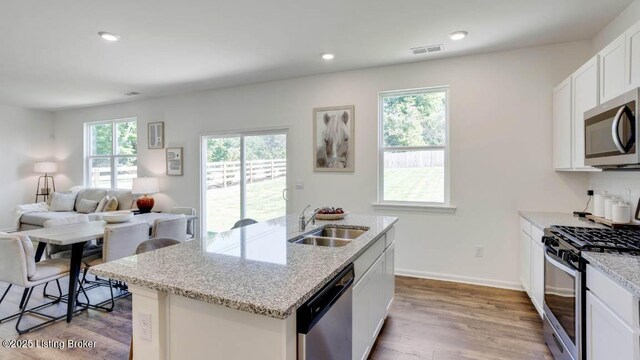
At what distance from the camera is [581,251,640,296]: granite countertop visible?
1.32 m

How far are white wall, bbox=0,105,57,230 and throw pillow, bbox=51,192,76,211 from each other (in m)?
1.29

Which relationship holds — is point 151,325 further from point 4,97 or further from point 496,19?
point 4,97

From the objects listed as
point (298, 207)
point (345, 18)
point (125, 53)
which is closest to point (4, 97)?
point (125, 53)

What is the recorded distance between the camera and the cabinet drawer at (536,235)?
2.64 meters

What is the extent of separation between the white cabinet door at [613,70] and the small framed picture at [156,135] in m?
5.96

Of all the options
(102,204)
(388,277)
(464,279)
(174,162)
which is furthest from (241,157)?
(464,279)

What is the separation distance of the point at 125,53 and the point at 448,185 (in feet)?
13.3

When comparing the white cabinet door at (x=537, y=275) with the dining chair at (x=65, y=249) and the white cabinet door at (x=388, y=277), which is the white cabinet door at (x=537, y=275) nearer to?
the white cabinet door at (x=388, y=277)

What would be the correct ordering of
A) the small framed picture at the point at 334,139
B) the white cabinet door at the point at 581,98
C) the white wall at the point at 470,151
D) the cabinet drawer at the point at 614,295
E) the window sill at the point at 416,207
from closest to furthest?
the cabinet drawer at the point at 614,295
the white cabinet door at the point at 581,98
the white wall at the point at 470,151
the window sill at the point at 416,207
the small framed picture at the point at 334,139

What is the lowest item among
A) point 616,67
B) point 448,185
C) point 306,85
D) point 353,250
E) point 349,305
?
point 349,305

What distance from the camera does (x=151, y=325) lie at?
4.48 ft

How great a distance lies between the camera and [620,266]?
4.90 ft

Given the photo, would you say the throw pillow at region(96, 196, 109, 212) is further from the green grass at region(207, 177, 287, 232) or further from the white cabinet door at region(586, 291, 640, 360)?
the white cabinet door at region(586, 291, 640, 360)

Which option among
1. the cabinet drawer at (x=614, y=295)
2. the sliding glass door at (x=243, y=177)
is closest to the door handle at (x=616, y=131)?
the cabinet drawer at (x=614, y=295)
